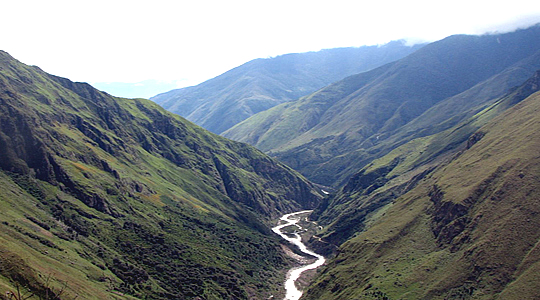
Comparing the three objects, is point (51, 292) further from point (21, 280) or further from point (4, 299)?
point (4, 299)

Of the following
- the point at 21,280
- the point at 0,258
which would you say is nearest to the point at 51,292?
the point at 21,280

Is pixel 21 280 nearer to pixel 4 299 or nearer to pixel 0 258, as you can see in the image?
pixel 0 258

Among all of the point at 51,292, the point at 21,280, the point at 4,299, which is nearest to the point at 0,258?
the point at 21,280

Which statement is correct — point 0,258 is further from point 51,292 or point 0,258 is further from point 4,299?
point 4,299

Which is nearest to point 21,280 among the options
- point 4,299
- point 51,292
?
point 51,292

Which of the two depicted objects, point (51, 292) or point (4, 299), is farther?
point (51, 292)

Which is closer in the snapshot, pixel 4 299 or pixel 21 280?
pixel 4 299

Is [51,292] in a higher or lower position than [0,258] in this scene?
lower
